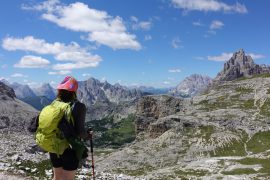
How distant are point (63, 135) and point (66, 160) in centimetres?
82

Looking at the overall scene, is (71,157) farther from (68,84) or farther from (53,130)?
(68,84)

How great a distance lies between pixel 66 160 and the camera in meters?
13.0

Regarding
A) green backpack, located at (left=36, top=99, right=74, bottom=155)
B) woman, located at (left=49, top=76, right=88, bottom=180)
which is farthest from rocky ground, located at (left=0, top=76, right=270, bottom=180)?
green backpack, located at (left=36, top=99, right=74, bottom=155)

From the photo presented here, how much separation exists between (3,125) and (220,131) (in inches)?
3240

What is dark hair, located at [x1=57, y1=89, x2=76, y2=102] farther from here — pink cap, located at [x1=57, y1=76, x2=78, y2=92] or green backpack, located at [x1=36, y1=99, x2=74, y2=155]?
green backpack, located at [x1=36, y1=99, x2=74, y2=155]

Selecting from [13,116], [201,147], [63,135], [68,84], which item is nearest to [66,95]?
[68,84]

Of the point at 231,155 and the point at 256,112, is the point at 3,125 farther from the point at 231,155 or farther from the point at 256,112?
the point at 256,112

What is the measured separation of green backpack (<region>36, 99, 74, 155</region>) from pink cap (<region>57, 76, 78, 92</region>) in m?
0.71

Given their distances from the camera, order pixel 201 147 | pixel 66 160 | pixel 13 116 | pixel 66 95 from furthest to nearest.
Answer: pixel 13 116 < pixel 201 147 < pixel 66 95 < pixel 66 160

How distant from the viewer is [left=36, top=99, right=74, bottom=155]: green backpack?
12859 millimetres

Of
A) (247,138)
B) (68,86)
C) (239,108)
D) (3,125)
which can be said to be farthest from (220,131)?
(68,86)

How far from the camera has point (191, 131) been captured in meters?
152

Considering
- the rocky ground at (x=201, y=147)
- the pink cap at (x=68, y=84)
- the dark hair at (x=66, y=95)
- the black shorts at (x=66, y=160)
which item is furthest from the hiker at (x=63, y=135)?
the rocky ground at (x=201, y=147)

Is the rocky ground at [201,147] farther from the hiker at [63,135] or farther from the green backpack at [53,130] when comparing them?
the green backpack at [53,130]
